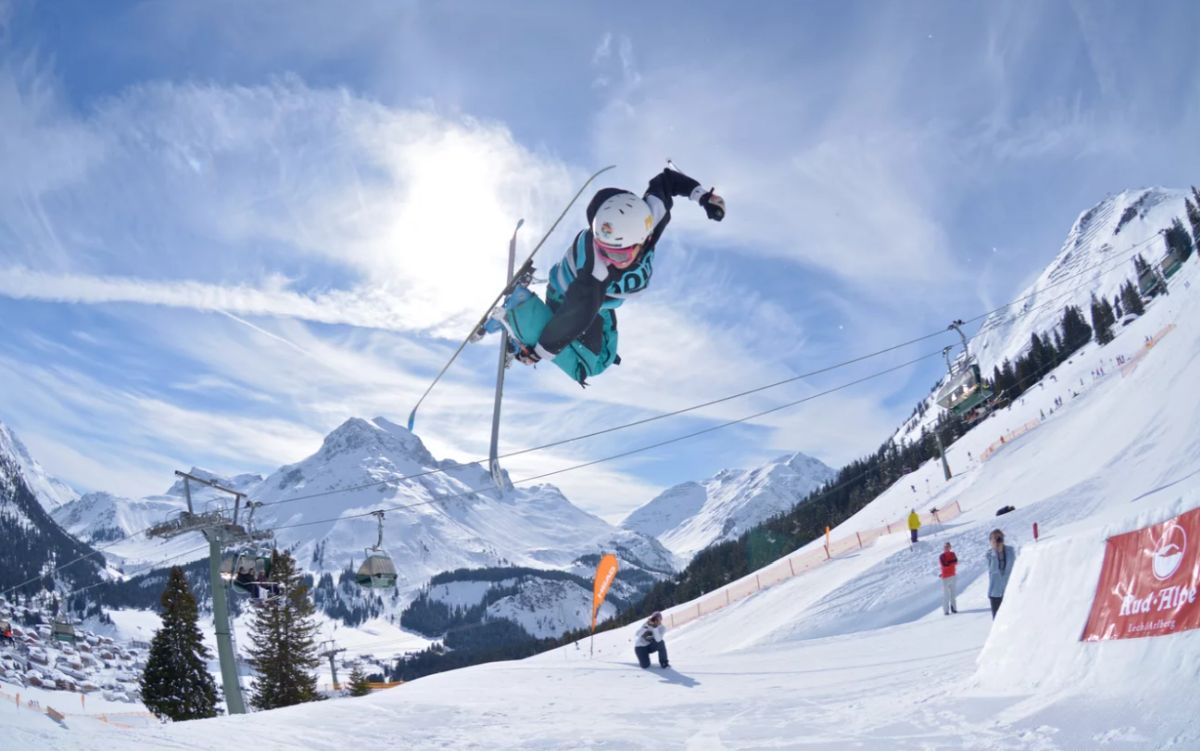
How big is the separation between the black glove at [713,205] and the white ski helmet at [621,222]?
0.64m

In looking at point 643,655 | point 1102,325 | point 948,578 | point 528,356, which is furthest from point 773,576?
point 1102,325

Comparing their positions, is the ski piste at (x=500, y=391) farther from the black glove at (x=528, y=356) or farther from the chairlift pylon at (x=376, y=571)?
the chairlift pylon at (x=376, y=571)

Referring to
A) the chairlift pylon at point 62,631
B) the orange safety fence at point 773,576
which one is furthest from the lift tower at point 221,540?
the orange safety fence at point 773,576

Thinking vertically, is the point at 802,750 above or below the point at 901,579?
below

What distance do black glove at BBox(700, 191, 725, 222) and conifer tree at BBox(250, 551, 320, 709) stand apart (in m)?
30.4

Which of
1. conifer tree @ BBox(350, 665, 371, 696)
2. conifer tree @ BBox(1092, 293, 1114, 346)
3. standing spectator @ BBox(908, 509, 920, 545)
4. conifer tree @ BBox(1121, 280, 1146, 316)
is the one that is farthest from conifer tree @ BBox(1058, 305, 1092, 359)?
conifer tree @ BBox(350, 665, 371, 696)

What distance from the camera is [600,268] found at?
23.2ft

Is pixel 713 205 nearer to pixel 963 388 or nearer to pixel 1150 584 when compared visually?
pixel 1150 584

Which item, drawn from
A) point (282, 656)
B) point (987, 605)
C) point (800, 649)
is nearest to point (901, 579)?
point (987, 605)

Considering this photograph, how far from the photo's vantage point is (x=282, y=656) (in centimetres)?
3228

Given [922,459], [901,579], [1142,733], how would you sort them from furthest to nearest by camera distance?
[922,459] < [901,579] < [1142,733]

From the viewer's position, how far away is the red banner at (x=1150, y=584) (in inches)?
207

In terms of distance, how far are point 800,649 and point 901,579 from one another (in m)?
6.65

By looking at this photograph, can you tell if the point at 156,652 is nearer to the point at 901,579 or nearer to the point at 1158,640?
the point at 901,579
